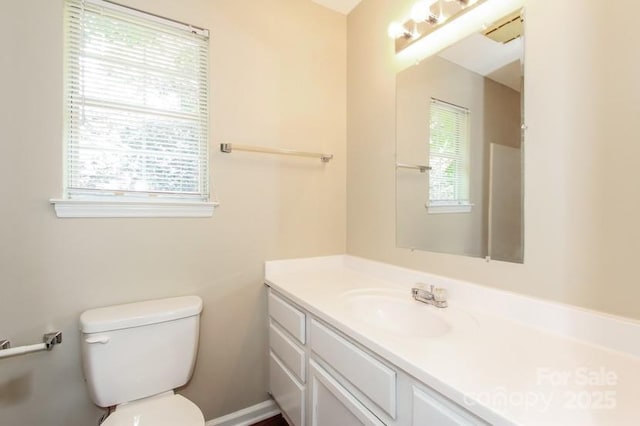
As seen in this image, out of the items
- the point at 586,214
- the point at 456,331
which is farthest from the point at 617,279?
the point at 456,331

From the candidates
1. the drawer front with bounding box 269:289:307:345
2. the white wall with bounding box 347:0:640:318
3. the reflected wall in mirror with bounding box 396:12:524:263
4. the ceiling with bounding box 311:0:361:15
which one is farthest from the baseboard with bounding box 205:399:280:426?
the ceiling with bounding box 311:0:361:15

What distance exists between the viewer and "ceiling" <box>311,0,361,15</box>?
6.00ft

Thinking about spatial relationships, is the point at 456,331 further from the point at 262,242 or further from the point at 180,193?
the point at 180,193

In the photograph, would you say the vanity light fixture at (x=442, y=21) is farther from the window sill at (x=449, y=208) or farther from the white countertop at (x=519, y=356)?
the white countertop at (x=519, y=356)

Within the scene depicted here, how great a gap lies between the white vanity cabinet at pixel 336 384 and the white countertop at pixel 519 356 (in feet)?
0.17

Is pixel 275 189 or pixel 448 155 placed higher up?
pixel 448 155

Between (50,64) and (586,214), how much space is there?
2.04 meters

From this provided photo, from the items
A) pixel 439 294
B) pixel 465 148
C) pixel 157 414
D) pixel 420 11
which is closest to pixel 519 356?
pixel 439 294

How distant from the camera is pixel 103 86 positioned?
4.28ft

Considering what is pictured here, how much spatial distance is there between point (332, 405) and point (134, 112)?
154cm

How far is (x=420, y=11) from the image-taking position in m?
1.35

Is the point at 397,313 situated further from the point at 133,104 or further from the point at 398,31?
the point at 133,104

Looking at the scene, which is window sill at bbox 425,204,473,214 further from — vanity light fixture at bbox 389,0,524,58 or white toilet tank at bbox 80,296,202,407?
white toilet tank at bbox 80,296,202,407

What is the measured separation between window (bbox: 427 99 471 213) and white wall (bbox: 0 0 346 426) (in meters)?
0.68
